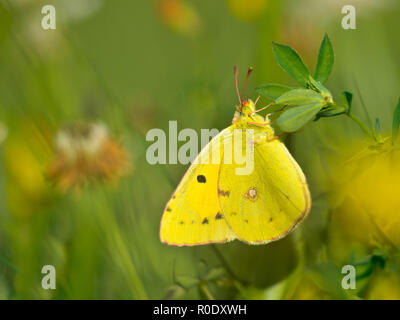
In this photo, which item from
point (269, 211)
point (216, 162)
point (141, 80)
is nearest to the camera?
point (269, 211)

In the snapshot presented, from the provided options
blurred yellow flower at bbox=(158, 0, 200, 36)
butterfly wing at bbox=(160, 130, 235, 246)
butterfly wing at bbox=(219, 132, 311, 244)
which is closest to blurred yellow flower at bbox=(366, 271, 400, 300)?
butterfly wing at bbox=(219, 132, 311, 244)

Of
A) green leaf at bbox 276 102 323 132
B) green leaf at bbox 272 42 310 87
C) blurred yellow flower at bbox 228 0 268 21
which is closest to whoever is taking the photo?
green leaf at bbox 276 102 323 132

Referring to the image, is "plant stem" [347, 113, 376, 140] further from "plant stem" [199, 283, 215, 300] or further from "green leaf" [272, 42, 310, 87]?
"plant stem" [199, 283, 215, 300]

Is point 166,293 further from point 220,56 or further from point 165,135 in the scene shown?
point 220,56

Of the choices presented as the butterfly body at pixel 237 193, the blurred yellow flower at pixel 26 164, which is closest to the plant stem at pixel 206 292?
the butterfly body at pixel 237 193
